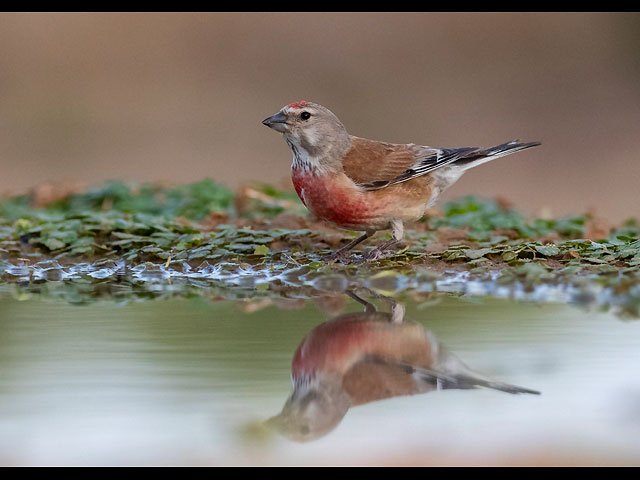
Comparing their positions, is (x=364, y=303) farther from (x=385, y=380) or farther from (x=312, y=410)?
(x=312, y=410)

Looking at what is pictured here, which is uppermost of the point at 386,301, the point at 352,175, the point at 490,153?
the point at 490,153

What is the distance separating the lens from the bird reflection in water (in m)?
3.56

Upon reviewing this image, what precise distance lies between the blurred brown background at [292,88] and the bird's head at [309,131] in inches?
316

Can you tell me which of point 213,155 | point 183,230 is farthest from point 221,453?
point 213,155

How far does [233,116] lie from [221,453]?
13.9 m

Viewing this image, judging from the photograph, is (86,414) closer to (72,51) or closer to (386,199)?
(386,199)

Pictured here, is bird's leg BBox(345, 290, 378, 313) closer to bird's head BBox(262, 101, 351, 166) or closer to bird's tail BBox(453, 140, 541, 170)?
bird's head BBox(262, 101, 351, 166)

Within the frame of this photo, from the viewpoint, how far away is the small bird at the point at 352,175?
6578mm

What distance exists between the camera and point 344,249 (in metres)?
6.78

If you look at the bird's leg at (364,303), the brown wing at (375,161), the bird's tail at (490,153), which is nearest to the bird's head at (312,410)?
the bird's leg at (364,303)

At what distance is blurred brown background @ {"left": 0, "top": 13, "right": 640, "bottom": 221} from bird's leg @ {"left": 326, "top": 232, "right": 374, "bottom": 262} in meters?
7.78

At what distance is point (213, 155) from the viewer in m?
15.7

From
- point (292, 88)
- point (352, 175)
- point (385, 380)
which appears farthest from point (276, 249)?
point (292, 88)

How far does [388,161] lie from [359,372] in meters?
3.13
